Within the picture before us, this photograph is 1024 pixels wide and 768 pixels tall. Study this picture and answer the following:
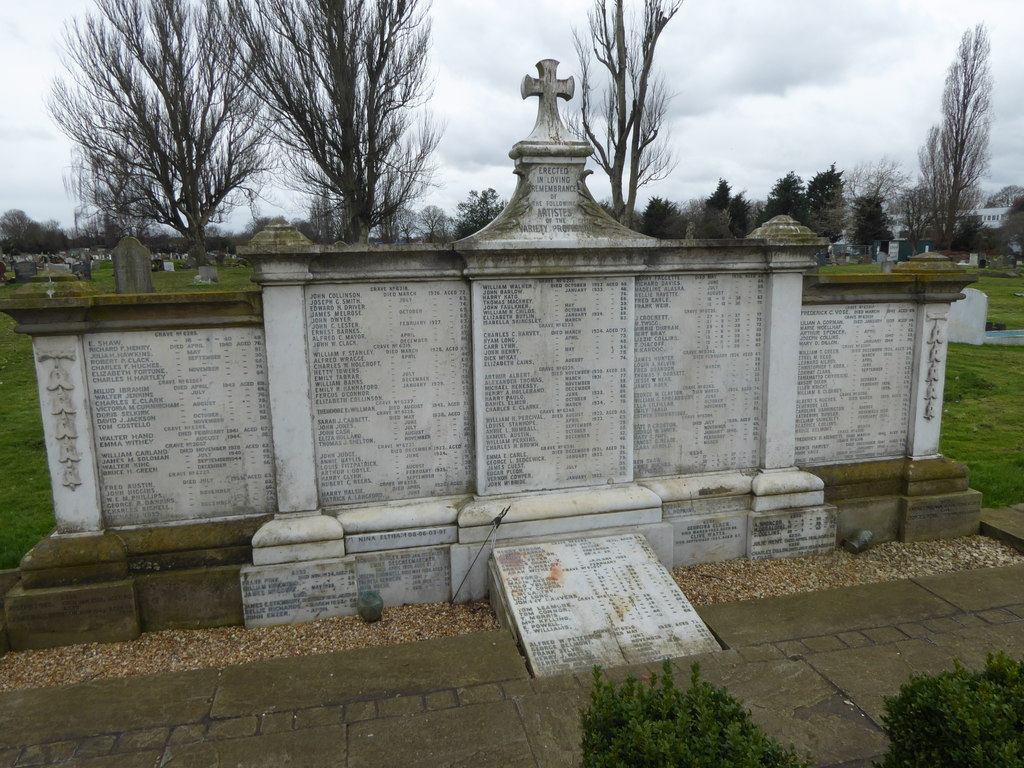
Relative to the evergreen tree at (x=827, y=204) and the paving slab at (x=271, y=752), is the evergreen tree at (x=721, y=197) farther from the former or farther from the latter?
the paving slab at (x=271, y=752)

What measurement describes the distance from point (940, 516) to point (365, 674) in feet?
17.9

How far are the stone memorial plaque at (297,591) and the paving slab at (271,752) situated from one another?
1437 mm

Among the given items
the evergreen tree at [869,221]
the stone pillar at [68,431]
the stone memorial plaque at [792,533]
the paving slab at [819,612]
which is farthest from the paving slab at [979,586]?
the evergreen tree at [869,221]

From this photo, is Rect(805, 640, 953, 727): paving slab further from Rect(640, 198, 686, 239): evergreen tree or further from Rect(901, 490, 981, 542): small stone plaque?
Rect(640, 198, 686, 239): evergreen tree

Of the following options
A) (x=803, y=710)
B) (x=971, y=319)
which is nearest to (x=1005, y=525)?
(x=803, y=710)

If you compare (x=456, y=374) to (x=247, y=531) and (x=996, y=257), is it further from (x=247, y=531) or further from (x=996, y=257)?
(x=996, y=257)

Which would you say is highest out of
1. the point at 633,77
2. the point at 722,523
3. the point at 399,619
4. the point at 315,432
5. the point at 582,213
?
the point at 633,77

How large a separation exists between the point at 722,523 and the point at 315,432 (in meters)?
3.55

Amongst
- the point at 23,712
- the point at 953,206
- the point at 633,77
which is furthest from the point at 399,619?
the point at 953,206

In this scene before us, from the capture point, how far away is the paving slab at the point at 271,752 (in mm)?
3527

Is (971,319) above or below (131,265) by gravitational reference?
below

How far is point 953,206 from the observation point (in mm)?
34250

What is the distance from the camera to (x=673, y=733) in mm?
2375

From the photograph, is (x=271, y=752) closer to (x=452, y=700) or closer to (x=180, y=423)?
(x=452, y=700)
